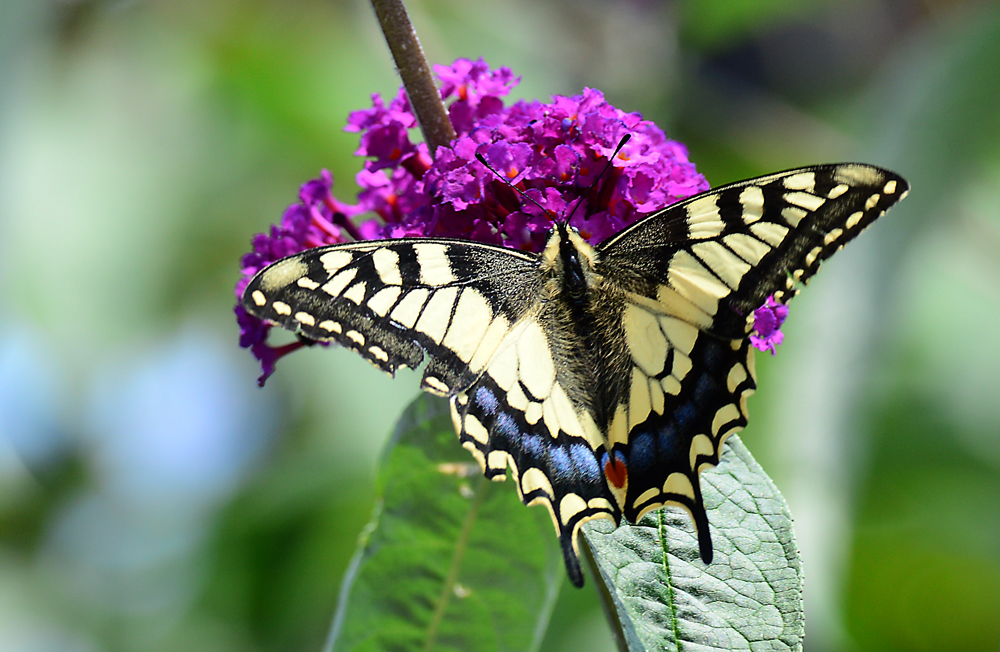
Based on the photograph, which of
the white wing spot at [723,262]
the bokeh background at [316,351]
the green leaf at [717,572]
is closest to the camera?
the green leaf at [717,572]

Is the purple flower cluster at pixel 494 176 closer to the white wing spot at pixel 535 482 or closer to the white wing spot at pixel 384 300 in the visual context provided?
the white wing spot at pixel 384 300

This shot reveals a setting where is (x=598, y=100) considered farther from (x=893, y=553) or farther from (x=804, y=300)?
(x=893, y=553)

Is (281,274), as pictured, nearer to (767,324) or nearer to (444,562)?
(444,562)

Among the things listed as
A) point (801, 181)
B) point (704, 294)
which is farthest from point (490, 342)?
point (801, 181)

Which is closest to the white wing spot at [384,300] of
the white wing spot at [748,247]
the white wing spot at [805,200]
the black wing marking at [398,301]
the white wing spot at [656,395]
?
the black wing marking at [398,301]

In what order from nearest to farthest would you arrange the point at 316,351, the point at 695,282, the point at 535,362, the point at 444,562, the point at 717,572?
the point at 717,572
the point at 695,282
the point at 535,362
the point at 444,562
the point at 316,351

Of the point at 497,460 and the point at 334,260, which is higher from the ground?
the point at 334,260
